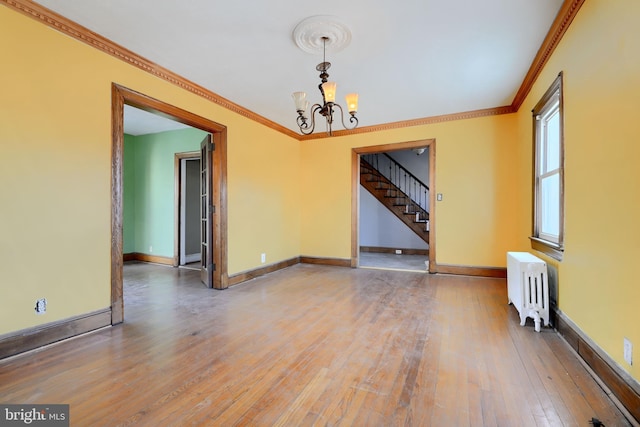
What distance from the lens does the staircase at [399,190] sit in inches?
283

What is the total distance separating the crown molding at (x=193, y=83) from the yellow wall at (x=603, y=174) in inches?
4.2

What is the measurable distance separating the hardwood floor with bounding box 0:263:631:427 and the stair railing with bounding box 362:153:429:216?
4729 millimetres

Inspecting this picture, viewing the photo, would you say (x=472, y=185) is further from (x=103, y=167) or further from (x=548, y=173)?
(x=103, y=167)

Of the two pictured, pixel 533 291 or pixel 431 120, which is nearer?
pixel 533 291

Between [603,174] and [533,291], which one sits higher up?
[603,174]

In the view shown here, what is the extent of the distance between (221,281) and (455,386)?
10.3 feet

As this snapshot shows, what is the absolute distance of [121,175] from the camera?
280 cm

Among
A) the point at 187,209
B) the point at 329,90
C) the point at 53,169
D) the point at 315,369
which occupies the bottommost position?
the point at 315,369

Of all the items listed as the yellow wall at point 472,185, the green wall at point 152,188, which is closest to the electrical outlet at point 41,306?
the green wall at point 152,188

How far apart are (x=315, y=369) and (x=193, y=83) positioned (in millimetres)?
3427

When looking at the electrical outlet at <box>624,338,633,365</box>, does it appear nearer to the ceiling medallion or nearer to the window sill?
the window sill

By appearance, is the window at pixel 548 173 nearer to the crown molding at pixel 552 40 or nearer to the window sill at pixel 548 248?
the window sill at pixel 548 248


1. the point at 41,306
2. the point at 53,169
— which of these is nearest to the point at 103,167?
the point at 53,169

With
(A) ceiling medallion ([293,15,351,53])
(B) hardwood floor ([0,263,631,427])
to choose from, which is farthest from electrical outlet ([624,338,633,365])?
(A) ceiling medallion ([293,15,351,53])
